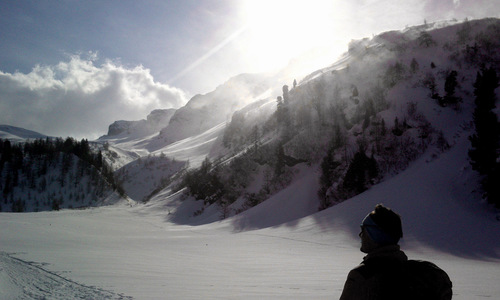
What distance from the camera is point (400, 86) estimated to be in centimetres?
4781

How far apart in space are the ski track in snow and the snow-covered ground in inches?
0.7

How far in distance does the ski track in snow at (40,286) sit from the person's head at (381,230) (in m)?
5.22

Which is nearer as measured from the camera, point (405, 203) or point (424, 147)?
point (405, 203)

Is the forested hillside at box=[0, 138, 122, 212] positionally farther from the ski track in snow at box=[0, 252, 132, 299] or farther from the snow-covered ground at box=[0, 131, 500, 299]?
the ski track in snow at box=[0, 252, 132, 299]

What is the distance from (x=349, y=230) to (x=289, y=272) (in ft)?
44.6

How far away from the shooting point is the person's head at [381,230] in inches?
96.3

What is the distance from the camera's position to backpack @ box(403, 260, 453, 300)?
2131 mm

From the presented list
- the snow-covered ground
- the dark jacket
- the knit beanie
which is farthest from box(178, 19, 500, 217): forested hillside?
the dark jacket

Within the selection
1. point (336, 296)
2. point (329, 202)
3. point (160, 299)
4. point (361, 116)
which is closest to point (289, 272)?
point (336, 296)

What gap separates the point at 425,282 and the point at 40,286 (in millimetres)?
7129

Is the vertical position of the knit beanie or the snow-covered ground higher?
the knit beanie

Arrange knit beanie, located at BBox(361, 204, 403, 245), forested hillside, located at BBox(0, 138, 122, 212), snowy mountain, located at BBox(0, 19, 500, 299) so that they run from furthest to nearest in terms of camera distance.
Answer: forested hillside, located at BBox(0, 138, 122, 212) → snowy mountain, located at BBox(0, 19, 500, 299) → knit beanie, located at BBox(361, 204, 403, 245)

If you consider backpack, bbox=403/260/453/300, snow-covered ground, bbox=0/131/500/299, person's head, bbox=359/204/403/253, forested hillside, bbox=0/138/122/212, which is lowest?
snow-covered ground, bbox=0/131/500/299

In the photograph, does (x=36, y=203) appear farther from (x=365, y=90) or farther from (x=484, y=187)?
(x=484, y=187)
